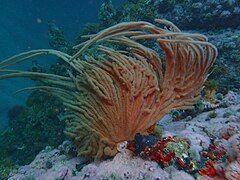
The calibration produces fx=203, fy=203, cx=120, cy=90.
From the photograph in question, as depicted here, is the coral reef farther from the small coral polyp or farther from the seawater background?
the seawater background

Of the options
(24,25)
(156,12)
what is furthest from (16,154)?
(24,25)

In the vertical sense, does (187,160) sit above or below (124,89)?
below

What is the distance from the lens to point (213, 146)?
8.59 feet

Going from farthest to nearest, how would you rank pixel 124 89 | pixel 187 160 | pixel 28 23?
1. pixel 28 23
2. pixel 124 89
3. pixel 187 160

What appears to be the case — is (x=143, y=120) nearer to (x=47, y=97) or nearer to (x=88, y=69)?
(x=88, y=69)

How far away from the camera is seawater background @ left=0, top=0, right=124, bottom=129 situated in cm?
3061

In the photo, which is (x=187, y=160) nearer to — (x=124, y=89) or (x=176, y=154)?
(x=176, y=154)

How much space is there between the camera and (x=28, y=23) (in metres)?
33.7

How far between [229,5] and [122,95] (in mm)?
6672

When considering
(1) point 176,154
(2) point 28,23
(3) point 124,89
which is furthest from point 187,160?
(2) point 28,23

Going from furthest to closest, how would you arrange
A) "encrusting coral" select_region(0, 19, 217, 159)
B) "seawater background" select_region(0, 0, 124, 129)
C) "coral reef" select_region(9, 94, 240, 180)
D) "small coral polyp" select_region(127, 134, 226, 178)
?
"seawater background" select_region(0, 0, 124, 129) < "encrusting coral" select_region(0, 19, 217, 159) < "small coral polyp" select_region(127, 134, 226, 178) < "coral reef" select_region(9, 94, 240, 180)

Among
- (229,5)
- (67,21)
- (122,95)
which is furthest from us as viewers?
(67,21)

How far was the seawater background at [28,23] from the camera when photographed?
30.6 m

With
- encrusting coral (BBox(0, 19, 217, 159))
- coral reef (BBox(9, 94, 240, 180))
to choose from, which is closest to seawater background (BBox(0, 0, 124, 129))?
encrusting coral (BBox(0, 19, 217, 159))
